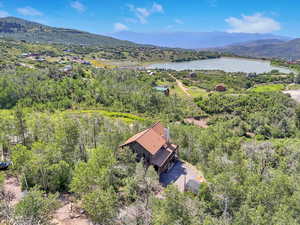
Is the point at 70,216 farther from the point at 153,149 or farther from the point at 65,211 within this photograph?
the point at 153,149

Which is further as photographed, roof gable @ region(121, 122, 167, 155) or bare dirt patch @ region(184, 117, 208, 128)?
bare dirt patch @ region(184, 117, 208, 128)

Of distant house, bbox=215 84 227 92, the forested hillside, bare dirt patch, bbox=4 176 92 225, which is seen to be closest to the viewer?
the forested hillside

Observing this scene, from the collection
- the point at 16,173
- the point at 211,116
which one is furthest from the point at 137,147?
the point at 211,116

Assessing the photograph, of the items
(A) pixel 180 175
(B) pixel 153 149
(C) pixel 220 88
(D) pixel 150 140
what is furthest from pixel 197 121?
(B) pixel 153 149

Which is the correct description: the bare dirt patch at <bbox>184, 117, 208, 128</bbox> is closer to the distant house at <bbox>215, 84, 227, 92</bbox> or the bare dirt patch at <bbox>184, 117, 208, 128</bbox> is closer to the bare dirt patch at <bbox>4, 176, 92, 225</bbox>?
the distant house at <bbox>215, 84, 227, 92</bbox>

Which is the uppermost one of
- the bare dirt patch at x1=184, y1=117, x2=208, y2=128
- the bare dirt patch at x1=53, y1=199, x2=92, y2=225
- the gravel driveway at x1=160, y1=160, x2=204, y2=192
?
the bare dirt patch at x1=53, y1=199, x2=92, y2=225

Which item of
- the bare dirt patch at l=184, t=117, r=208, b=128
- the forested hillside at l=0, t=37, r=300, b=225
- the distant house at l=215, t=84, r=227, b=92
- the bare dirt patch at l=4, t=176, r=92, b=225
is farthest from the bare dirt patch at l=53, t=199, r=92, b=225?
the distant house at l=215, t=84, r=227, b=92

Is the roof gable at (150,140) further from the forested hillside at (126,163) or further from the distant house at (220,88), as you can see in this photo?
the distant house at (220,88)

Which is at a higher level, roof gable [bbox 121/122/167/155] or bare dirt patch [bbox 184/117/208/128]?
roof gable [bbox 121/122/167/155]

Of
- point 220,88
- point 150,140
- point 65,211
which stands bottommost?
point 65,211
